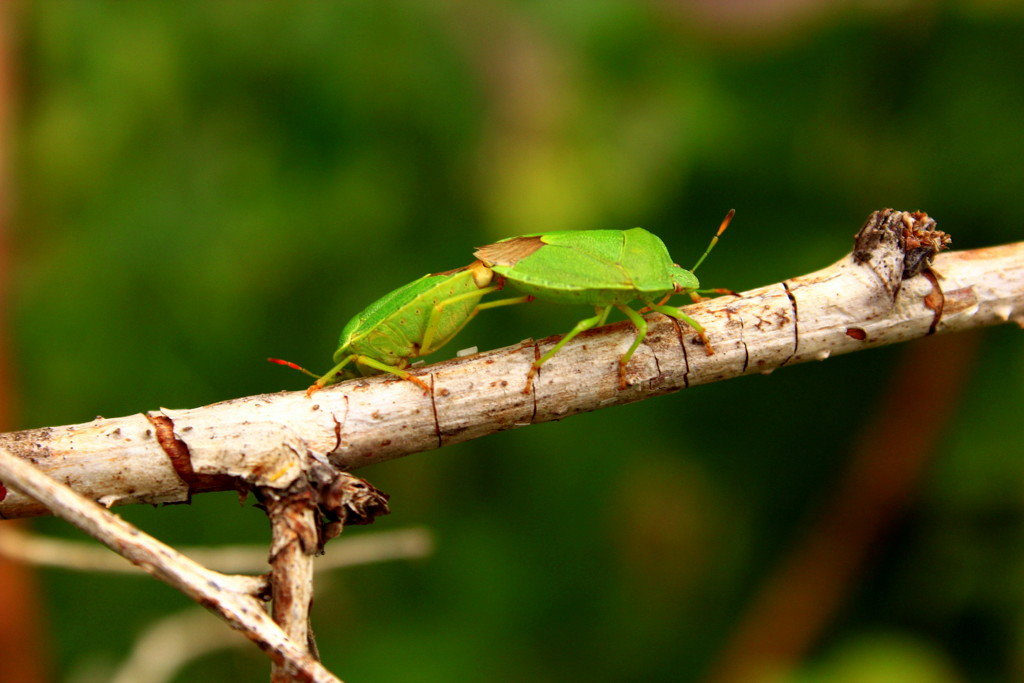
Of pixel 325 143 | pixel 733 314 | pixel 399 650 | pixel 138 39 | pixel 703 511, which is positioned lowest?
pixel 399 650

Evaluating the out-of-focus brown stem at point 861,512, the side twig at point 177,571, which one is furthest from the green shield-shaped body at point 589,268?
the out-of-focus brown stem at point 861,512

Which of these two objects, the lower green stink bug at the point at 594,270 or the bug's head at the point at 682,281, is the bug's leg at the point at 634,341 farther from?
the bug's head at the point at 682,281

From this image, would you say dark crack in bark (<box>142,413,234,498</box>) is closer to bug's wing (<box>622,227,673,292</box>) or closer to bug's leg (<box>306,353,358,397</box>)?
bug's leg (<box>306,353,358,397</box>)

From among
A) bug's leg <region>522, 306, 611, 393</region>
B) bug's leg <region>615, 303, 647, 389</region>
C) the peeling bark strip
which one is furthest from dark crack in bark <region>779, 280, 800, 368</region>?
bug's leg <region>522, 306, 611, 393</region>

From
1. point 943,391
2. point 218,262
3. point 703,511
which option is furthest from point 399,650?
point 943,391

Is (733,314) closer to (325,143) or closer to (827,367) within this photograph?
(827,367)

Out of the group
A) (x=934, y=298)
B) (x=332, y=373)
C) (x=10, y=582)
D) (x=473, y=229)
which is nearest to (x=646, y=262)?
(x=934, y=298)

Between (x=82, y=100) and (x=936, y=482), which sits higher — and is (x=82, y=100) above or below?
above
